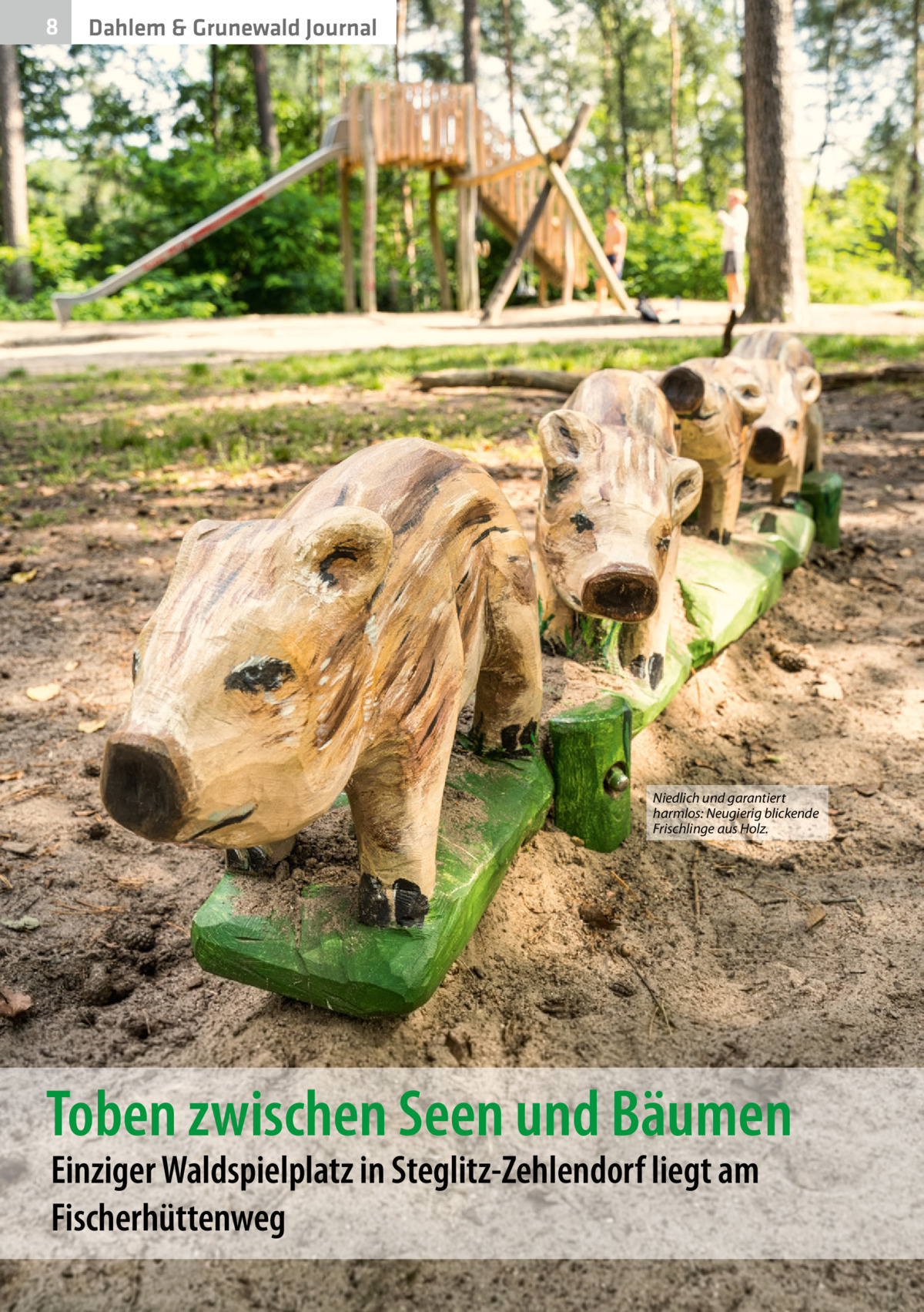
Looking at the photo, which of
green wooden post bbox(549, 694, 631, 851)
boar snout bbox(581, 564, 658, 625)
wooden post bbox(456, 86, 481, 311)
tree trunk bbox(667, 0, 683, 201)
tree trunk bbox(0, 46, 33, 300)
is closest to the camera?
boar snout bbox(581, 564, 658, 625)

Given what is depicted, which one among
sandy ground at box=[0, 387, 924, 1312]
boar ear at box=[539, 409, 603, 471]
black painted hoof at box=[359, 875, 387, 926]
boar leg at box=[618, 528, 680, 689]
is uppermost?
boar ear at box=[539, 409, 603, 471]

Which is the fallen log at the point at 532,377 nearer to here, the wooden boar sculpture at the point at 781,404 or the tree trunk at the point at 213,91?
the wooden boar sculpture at the point at 781,404

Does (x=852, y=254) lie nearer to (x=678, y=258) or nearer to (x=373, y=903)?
(x=678, y=258)

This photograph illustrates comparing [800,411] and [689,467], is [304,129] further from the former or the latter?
[689,467]

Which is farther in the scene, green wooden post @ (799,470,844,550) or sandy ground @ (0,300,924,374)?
sandy ground @ (0,300,924,374)

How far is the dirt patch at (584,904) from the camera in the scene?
6.82 ft

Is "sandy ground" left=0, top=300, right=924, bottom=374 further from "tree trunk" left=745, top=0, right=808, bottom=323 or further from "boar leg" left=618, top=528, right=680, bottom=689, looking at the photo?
"boar leg" left=618, top=528, right=680, bottom=689

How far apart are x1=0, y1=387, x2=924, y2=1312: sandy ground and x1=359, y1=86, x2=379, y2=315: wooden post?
12.2 metres

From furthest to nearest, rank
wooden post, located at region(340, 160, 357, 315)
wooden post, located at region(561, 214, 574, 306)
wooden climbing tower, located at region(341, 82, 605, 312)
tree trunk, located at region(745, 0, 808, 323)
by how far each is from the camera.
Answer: wooden post, located at region(340, 160, 357, 315), wooden post, located at region(561, 214, 574, 306), wooden climbing tower, located at region(341, 82, 605, 312), tree trunk, located at region(745, 0, 808, 323)

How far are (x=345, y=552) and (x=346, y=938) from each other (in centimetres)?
82

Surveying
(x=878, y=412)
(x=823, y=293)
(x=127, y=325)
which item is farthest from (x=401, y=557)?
(x=823, y=293)

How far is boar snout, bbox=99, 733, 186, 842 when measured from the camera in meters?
1.42

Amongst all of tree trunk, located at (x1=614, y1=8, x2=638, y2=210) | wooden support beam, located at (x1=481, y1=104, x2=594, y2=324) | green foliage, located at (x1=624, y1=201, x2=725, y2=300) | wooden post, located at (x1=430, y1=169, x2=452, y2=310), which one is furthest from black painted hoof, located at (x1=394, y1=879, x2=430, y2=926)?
tree trunk, located at (x1=614, y1=8, x2=638, y2=210)

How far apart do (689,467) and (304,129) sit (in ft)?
89.0
